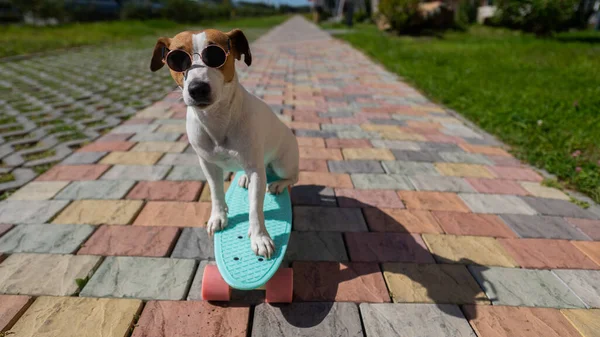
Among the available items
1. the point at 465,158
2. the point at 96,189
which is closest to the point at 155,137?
the point at 96,189

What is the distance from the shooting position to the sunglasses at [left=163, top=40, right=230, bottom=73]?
1.70 meters

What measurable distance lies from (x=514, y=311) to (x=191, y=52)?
92.0 inches

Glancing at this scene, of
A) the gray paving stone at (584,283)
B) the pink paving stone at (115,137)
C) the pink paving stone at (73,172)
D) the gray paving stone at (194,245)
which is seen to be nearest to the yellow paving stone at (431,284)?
the gray paving stone at (584,283)

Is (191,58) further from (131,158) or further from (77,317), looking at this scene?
(131,158)

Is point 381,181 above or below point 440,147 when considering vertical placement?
below

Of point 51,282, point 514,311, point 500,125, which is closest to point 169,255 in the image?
point 51,282

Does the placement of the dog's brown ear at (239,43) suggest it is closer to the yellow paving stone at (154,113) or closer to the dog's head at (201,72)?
the dog's head at (201,72)

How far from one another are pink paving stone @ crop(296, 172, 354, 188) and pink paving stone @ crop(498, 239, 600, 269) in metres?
1.44

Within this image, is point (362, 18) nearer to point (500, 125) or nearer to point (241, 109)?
point (500, 125)

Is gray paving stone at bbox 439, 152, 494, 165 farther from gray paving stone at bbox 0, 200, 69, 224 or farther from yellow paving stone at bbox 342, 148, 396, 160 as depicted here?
gray paving stone at bbox 0, 200, 69, 224

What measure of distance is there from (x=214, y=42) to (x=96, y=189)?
2.22 m

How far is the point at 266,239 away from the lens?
7.02ft

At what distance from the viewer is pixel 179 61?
1727 mm

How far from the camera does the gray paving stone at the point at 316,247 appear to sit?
7.98 ft
